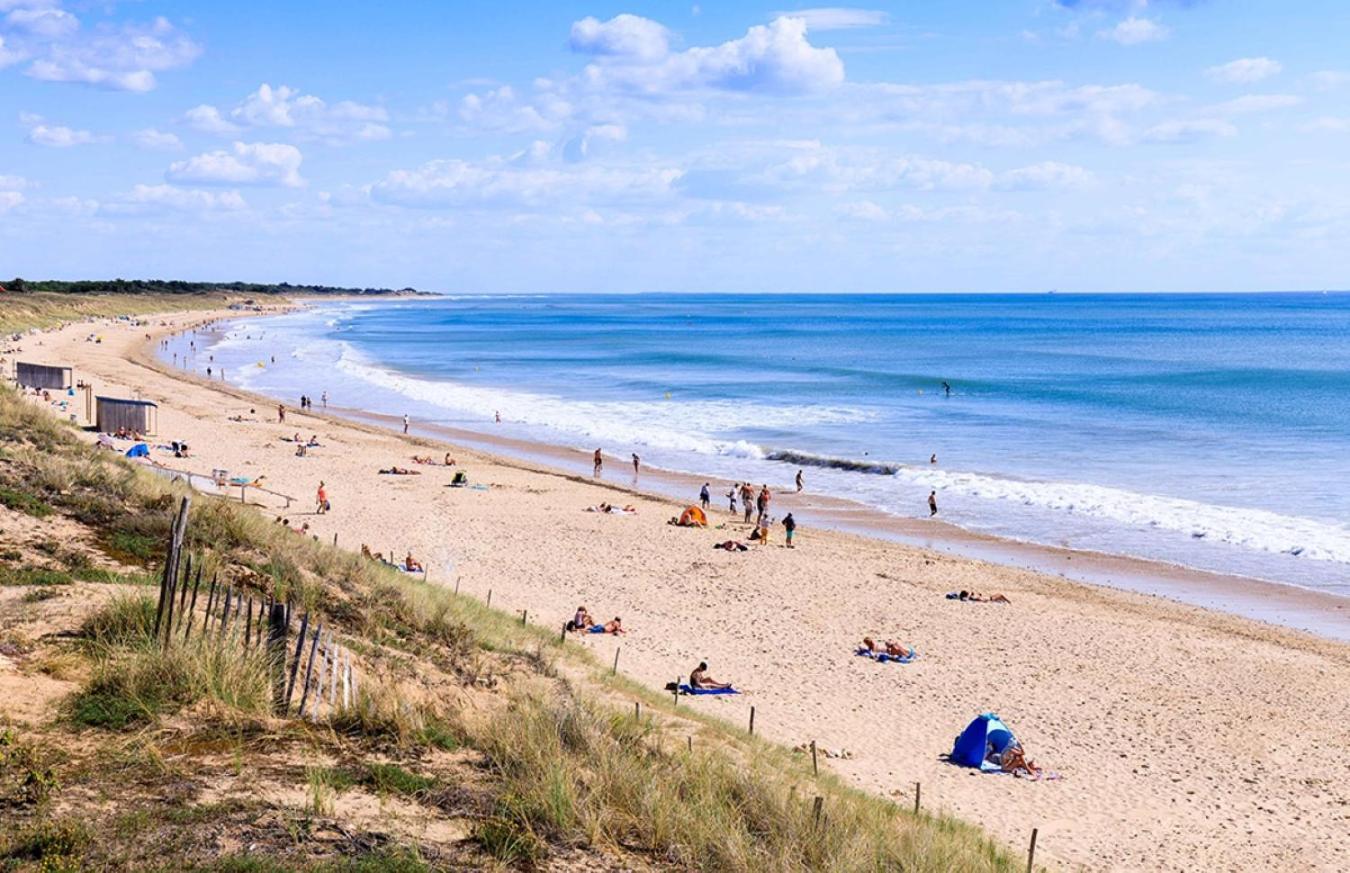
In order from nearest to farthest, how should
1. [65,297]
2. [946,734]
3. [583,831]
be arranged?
1. [583,831]
2. [946,734]
3. [65,297]

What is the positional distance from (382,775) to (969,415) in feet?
155

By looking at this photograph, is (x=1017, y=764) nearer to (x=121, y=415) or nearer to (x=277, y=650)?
(x=277, y=650)

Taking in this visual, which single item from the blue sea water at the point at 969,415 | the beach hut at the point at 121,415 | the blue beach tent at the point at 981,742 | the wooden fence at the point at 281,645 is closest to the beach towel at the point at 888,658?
the blue beach tent at the point at 981,742

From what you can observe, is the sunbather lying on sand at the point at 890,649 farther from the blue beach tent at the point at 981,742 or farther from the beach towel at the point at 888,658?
the blue beach tent at the point at 981,742

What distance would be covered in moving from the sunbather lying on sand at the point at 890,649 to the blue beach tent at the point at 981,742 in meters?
3.95

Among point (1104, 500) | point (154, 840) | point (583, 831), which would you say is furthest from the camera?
point (1104, 500)

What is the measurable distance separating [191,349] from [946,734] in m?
77.3

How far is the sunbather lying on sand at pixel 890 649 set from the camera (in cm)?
1778

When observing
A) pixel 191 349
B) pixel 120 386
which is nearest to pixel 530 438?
pixel 120 386

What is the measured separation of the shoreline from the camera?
856 inches

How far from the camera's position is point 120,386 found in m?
50.0

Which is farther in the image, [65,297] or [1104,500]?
[65,297]

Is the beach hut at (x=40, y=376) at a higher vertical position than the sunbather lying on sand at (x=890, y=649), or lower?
higher

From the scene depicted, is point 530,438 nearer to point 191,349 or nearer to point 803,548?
point 803,548
